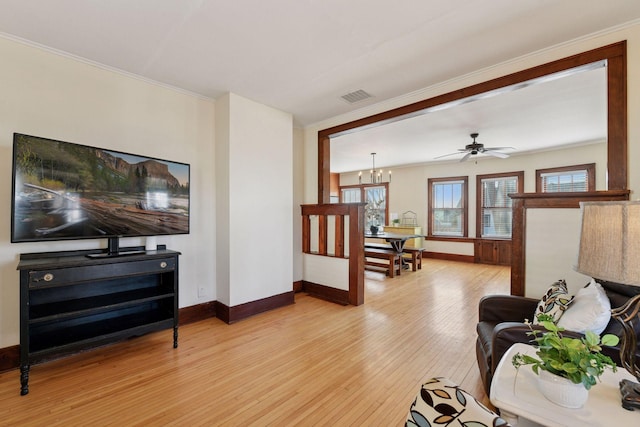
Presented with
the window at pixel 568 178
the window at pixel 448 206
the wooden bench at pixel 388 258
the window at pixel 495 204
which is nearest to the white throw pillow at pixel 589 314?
the wooden bench at pixel 388 258

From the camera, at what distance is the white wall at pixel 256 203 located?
3432 mm

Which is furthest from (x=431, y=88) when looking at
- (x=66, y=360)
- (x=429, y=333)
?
(x=66, y=360)

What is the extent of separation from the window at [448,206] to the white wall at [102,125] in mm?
6864

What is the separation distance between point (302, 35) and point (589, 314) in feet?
9.00

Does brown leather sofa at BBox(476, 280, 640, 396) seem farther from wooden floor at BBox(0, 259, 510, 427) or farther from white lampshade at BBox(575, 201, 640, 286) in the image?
white lampshade at BBox(575, 201, 640, 286)

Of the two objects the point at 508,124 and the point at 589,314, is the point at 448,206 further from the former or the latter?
the point at 589,314

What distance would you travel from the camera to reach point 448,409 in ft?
2.51

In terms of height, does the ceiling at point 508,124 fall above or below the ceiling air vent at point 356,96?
above

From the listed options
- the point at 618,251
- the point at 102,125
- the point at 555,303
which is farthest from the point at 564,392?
the point at 102,125

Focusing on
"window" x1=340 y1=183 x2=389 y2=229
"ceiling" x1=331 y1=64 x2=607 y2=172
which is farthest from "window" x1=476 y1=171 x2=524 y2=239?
"window" x1=340 y1=183 x2=389 y2=229

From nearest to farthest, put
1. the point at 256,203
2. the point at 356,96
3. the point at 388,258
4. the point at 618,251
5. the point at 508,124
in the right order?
the point at 618,251, the point at 356,96, the point at 256,203, the point at 508,124, the point at 388,258

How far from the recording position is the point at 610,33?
89.2 inches

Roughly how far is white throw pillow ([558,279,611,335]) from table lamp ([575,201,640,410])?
1.47ft

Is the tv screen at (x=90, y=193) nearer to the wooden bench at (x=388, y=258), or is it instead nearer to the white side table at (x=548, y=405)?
the white side table at (x=548, y=405)
